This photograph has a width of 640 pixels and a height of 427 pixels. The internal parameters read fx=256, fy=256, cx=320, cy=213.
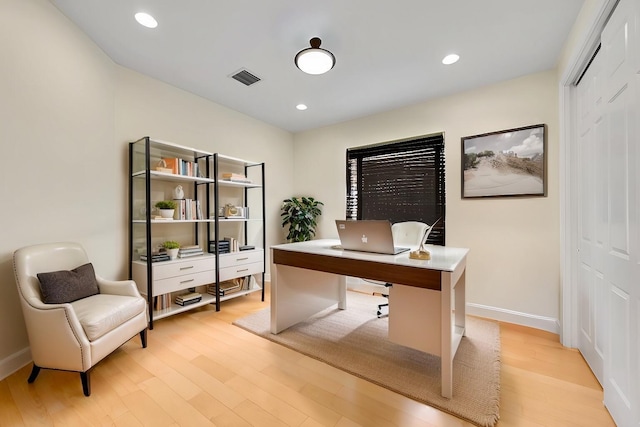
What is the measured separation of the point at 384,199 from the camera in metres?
3.62

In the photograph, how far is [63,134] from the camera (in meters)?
2.06

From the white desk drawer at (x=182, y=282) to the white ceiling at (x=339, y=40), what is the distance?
2.12 meters

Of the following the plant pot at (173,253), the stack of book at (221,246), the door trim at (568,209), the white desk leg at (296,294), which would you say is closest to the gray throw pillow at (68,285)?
the plant pot at (173,253)

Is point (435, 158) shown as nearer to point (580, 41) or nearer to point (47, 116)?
point (580, 41)

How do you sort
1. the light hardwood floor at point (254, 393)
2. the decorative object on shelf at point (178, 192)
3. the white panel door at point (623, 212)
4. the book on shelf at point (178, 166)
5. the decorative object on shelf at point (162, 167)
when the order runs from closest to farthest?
the white panel door at point (623, 212)
the light hardwood floor at point (254, 393)
the decorative object on shelf at point (162, 167)
the book on shelf at point (178, 166)
the decorative object on shelf at point (178, 192)

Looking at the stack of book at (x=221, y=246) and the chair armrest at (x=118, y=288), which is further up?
the stack of book at (x=221, y=246)

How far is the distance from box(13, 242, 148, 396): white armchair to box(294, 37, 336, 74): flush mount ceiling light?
2.30 m

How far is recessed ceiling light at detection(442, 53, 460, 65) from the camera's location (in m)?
2.32

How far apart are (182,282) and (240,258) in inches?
28.6

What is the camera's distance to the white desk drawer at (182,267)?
8.06ft

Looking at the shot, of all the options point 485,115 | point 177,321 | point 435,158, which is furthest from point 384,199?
point 177,321

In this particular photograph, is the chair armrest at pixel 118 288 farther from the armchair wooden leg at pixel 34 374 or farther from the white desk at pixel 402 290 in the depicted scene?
the white desk at pixel 402 290

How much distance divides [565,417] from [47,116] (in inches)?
155

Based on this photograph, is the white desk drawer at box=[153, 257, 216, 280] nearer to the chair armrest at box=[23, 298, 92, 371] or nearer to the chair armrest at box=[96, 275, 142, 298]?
the chair armrest at box=[96, 275, 142, 298]
